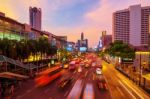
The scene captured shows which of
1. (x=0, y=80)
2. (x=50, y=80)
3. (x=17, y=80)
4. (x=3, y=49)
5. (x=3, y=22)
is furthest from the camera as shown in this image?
(x=3, y=22)

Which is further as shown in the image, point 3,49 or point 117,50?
point 117,50

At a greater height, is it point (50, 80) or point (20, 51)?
point (20, 51)

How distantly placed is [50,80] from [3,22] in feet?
134

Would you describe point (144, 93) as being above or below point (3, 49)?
below

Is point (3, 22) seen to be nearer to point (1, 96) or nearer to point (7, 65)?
point (7, 65)

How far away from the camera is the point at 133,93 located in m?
48.5

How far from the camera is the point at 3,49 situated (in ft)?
234

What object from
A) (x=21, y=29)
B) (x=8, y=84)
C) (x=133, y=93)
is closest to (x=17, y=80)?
(x=8, y=84)

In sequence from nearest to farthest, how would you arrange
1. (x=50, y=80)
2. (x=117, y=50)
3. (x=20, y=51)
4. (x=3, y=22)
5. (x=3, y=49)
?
(x=50, y=80), (x=3, y=49), (x=20, y=51), (x=3, y=22), (x=117, y=50)

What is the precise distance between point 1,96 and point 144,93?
24819 millimetres

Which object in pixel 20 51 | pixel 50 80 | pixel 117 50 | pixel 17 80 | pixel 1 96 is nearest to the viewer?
pixel 1 96

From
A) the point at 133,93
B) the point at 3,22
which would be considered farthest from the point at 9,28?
the point at 133,93

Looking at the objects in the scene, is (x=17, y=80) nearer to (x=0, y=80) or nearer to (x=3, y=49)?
(x=0, y=80)

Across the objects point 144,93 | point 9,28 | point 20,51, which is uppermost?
point 9,28
